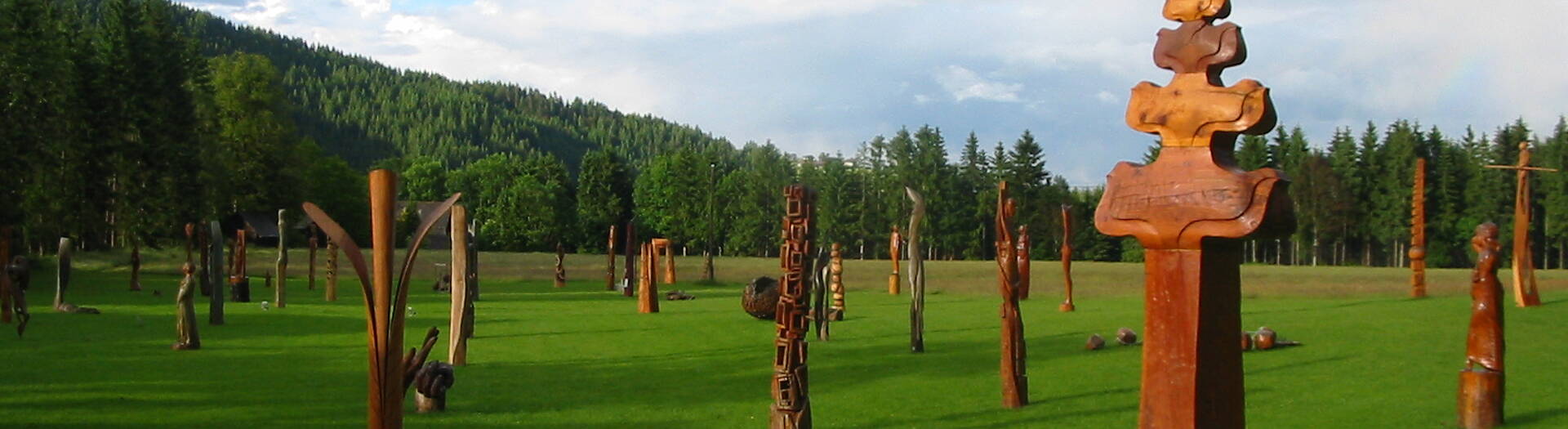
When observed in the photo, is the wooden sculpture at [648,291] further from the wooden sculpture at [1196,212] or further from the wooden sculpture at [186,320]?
the wooden sculpture at [1196,212]

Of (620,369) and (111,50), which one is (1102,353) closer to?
(620,369)

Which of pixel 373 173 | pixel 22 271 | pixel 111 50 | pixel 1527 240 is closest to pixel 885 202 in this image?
pixel 111 50

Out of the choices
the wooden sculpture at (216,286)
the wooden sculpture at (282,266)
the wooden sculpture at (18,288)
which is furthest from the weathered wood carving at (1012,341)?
the wooden sculpture at (282,266)

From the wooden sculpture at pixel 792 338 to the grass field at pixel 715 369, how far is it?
1.59 m

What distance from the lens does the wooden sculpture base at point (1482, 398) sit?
966 cm

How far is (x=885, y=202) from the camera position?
81812mm

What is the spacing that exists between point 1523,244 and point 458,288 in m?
17.0

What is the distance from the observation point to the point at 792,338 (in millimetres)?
9336

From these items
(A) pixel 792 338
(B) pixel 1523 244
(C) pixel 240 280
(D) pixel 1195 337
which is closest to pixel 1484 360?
(A) pixel 792 338

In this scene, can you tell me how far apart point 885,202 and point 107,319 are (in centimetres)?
6286

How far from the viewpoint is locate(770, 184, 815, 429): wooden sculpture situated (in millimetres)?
9172

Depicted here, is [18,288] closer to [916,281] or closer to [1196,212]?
[916,281]

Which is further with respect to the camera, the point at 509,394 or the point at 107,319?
the point at 107,319

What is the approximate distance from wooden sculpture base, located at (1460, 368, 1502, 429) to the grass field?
0.49m
